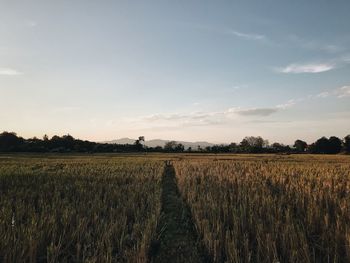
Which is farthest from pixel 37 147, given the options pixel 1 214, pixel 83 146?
pixel 1 214

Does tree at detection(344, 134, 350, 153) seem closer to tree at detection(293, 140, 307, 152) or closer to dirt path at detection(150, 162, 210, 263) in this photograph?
tree at detection(293, 140, 307, 152)

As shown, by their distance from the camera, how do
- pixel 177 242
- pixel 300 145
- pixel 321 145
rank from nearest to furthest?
pixel 177 242 < pixel 321 145 < pixel 300 145

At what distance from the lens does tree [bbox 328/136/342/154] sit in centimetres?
7519

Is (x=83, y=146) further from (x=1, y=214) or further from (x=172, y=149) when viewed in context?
(x=1, y=214)

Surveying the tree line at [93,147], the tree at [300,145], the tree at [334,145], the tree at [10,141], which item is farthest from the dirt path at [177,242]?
the tree at [300,145]

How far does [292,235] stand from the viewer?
17.0 feet

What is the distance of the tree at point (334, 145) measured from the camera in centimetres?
7519

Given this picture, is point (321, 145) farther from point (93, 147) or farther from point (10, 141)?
point (10, 141)

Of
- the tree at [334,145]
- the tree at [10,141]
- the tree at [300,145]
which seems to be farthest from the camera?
the tree at [300,145]

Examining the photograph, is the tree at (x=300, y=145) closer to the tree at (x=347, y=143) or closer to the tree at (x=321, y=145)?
the tree at (x=321, y=145)

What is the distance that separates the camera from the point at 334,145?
75188mm

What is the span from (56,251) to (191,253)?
204 cm

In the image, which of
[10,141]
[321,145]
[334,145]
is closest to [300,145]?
[321,145]

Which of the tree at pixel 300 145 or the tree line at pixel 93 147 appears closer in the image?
the tree line at pixel 93 147
